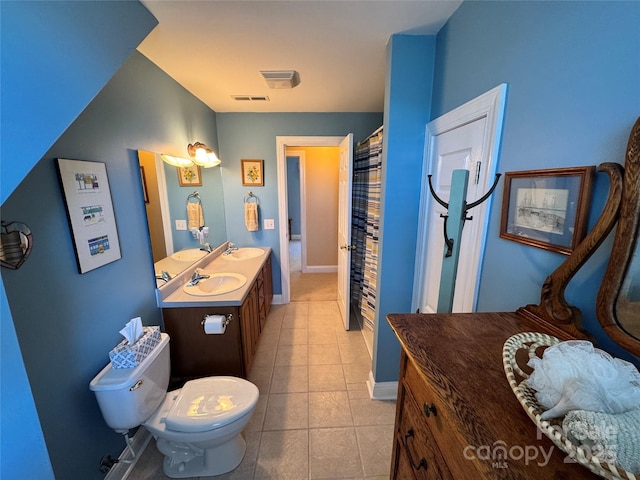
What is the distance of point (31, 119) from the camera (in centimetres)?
67

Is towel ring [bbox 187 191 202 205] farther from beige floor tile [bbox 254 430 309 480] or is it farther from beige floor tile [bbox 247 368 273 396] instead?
beige floor tile [bbox 254 430 309 480]

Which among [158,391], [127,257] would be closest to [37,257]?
[127,257]

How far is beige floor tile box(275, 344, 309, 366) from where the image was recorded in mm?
2277

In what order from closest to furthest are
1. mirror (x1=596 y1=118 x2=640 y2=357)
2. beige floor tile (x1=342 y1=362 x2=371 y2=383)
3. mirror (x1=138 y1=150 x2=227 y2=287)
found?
1. mirror (x1=596 y1=118 x2=640 y2=357)
2. mirror (x1=138 y1=150 x2=227 y2=287)
3. beige floor tile (x1=342 y1=362 x2=371 y2=383)

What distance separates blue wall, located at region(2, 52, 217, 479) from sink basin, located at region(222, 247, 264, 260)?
44.6 inches

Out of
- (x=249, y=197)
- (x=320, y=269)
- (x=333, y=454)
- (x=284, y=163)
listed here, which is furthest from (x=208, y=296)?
(x=320, y=269)

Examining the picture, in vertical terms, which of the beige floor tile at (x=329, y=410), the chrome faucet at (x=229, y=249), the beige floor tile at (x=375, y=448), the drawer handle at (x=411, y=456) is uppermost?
A: the chrome faucet at (x=229, y=249)

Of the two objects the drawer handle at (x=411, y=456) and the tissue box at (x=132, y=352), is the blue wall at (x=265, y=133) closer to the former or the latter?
the tissue box at (x=132, y=352)

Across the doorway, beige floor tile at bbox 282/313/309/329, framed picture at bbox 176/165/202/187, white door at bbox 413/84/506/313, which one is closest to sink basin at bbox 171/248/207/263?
framed picture at bbox 176/165/202/187

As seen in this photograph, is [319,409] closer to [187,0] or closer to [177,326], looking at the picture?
[177,326]

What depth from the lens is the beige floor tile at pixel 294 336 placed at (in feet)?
8.44

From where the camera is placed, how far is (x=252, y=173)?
3.08m

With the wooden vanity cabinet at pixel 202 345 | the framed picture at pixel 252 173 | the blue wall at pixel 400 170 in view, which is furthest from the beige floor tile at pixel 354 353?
the framed picture at pixel 252 173

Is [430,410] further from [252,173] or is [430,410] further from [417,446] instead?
[252,173]
